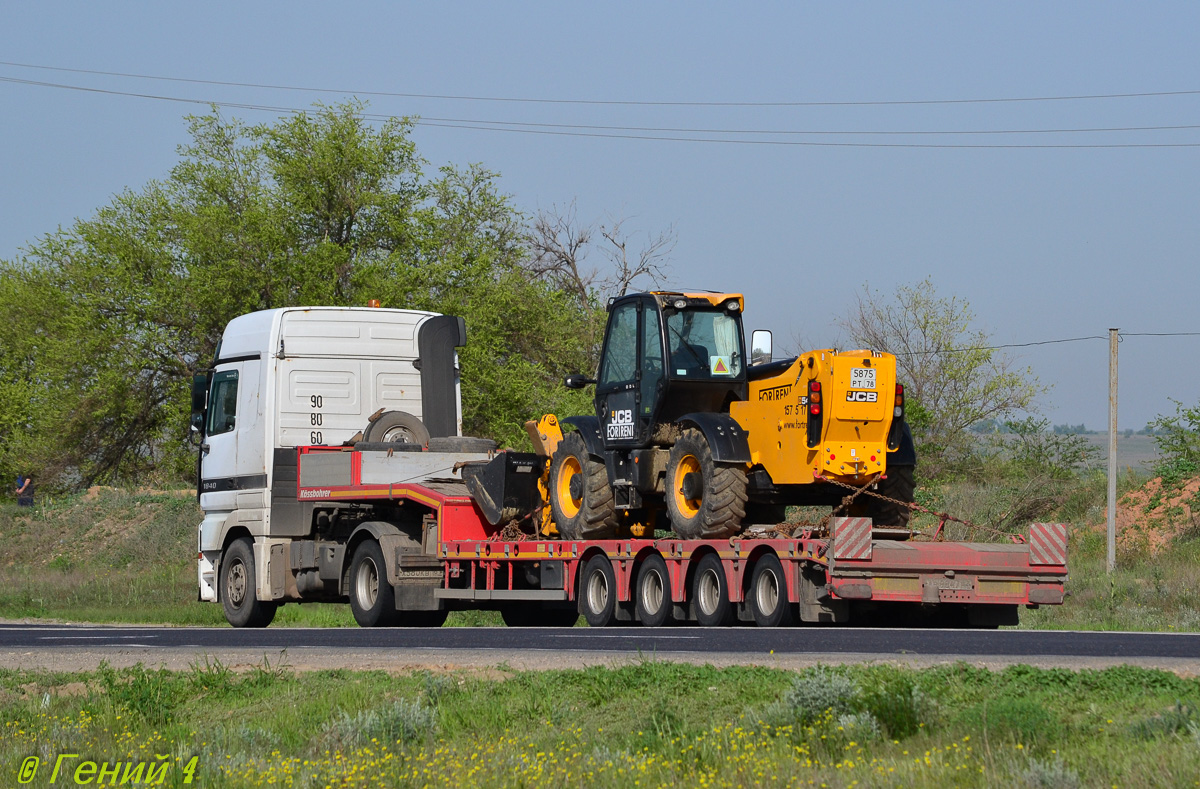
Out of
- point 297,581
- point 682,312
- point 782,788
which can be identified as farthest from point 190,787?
point 297,581

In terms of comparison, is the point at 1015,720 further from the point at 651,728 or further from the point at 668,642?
the point at 668,642

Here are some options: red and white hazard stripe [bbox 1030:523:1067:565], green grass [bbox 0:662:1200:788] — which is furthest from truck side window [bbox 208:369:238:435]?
red and white hazard stripe [bbox 1030:523:1067:565]

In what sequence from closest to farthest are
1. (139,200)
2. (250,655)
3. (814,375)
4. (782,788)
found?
1. (782,788)
2. (250,655)
3. (814,375)
4. (139,200)

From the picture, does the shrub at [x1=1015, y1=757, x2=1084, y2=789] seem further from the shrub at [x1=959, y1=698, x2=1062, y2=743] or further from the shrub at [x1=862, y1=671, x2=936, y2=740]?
the shrub at [x1=862, y1=671, x2=936, y2=740]

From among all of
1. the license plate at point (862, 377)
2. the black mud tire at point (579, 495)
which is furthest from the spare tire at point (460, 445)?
the license plate at point (862, 377)

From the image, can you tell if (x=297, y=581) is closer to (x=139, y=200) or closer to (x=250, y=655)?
(x=250, y=655)

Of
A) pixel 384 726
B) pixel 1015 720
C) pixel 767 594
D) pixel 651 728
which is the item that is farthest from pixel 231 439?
pixel 1015 720

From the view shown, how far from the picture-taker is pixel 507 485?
730 inches

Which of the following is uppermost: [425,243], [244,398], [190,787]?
[425,243]

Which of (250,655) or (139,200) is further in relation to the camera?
(139,200)

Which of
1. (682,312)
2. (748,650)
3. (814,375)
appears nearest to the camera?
(748,650)

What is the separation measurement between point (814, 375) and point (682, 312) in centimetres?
215

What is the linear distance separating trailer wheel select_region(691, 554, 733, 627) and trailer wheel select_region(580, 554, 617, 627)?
4.97 ft

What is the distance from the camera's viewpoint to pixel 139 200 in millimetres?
45375
